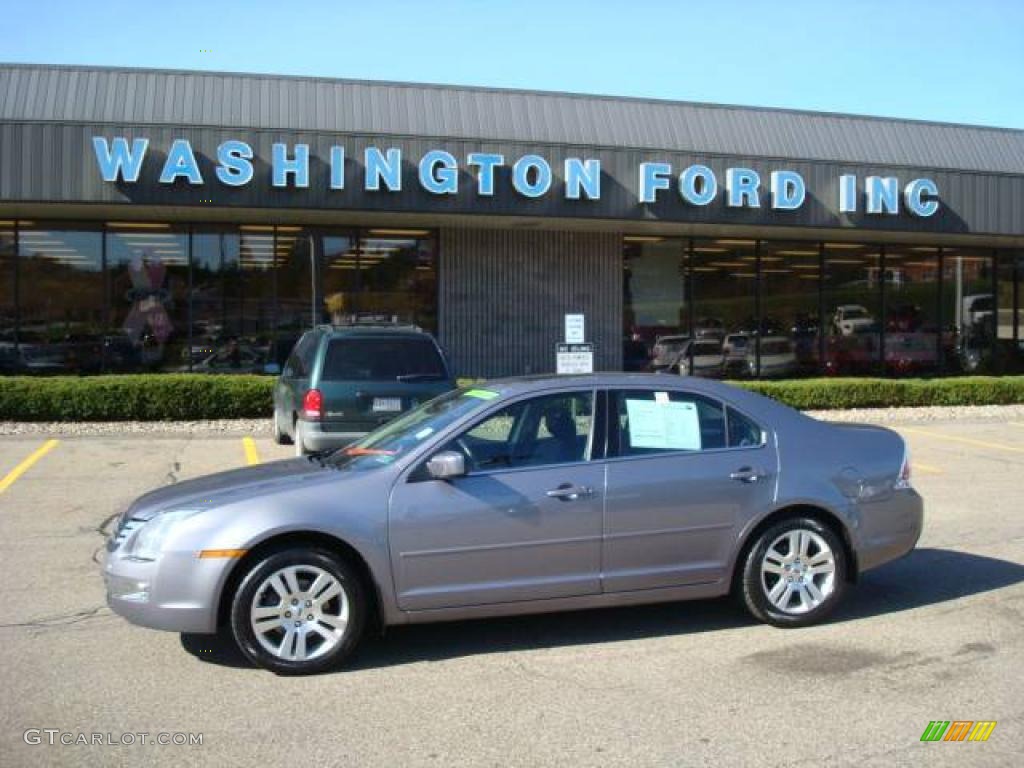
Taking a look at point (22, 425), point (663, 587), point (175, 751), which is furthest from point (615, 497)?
point (22, 425)

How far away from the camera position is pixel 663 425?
5.71 meters

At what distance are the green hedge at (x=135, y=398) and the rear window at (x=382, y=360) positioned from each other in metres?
5.83

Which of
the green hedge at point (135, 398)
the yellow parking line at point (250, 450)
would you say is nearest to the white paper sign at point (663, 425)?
the yellow parking line at point (250, 450)

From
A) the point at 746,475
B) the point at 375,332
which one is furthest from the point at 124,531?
the point at 375,332

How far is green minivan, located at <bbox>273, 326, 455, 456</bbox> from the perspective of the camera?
407 inches

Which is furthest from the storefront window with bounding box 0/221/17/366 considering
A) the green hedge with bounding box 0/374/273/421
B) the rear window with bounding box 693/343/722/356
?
the rear window with bounding box 693/343/722/356

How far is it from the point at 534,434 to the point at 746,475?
120 centimetres

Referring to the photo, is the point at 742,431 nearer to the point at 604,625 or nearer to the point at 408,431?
the point at 604,625

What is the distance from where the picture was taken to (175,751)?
412 centimetres

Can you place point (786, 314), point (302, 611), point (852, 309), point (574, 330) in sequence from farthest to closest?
1. point (852, 309)
2. point (786, 314)
3. point (574, 330)
4. point (302, 611)

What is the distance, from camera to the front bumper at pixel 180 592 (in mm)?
4902

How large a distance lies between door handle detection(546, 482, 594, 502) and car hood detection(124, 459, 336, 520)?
45.5 inches

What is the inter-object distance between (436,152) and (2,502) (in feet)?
31.9

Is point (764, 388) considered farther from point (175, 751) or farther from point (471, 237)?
point (175, 751)
